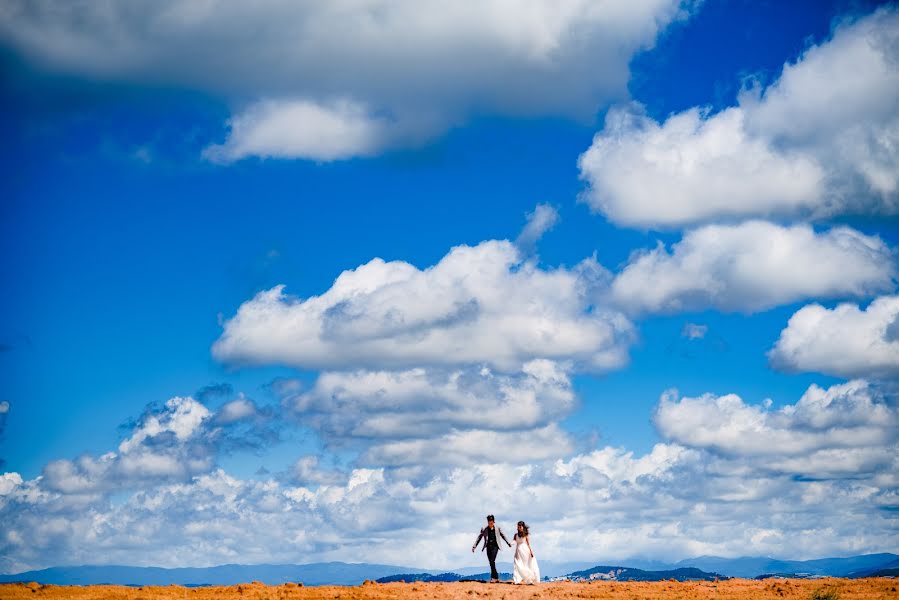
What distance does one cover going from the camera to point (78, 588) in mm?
45406

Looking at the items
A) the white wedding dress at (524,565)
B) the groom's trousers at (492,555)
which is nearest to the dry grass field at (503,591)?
the white wedding dress at (524,565)

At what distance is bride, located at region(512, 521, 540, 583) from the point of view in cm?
5394

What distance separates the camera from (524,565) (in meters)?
54.1

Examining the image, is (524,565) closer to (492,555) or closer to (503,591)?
(492,555)

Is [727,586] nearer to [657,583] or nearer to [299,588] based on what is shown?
[657,583]

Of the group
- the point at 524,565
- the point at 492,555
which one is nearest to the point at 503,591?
the point at 492,555

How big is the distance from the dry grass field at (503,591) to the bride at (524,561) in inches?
46.8

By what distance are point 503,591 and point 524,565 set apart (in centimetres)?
484

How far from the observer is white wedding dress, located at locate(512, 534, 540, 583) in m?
53.9

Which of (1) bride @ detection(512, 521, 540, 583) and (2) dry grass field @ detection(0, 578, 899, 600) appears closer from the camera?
(2) dry grass field @ detection(0, 578, 899, 600)

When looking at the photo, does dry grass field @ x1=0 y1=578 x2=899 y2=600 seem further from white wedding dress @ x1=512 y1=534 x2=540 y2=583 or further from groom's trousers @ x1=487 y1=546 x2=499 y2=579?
groom's trousers @ x1=487 y1=546 x2=499 y2=579

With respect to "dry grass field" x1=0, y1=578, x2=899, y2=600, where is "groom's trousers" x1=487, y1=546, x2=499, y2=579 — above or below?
above

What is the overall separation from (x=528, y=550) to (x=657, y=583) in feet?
30.7

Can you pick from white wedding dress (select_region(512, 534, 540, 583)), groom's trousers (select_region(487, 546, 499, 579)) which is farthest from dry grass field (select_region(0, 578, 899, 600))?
groom's trousers (select_region(487, 546, 499, 579))
